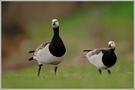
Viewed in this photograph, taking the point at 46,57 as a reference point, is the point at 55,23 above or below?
above

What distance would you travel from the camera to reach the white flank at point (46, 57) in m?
8.12

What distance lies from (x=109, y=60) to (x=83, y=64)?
3.36 ft

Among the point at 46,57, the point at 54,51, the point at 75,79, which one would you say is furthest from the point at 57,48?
the point at 75,79

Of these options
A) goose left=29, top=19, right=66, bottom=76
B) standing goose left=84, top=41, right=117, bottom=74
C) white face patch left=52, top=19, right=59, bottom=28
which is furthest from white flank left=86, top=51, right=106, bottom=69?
white face patch left=52, top=19, right=59, bottom=28

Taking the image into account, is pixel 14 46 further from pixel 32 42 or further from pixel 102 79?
pixel 102 79

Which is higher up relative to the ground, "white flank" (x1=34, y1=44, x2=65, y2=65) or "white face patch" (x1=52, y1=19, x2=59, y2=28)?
"white face patch" (x1=52, y1=19, x2=59, y2=28)

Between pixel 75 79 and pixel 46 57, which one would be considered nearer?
pixel 75 79

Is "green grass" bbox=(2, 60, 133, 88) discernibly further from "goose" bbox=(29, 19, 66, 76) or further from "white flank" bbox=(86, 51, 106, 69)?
"goose" bbox=(29, 19, 66, 76)

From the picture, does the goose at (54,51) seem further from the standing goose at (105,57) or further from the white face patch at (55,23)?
the standing goose at (105,57)

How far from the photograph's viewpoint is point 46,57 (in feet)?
26.9

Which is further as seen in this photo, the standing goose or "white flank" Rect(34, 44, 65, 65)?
the standing goose

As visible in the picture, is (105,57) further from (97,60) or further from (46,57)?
(46,57)

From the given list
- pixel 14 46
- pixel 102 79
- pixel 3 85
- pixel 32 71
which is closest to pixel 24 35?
pixel 14 46

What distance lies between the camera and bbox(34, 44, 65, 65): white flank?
26.7ft
